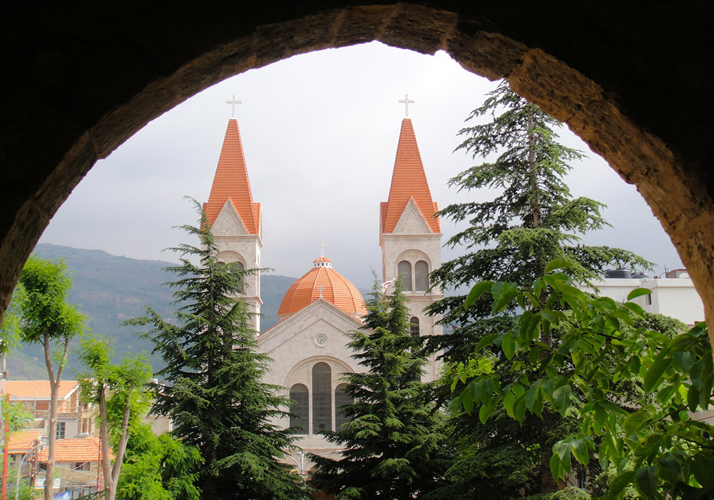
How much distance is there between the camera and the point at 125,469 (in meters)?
14.3

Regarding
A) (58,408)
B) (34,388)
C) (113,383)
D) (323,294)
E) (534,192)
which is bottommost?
(58,408)

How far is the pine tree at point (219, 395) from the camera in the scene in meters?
15.3

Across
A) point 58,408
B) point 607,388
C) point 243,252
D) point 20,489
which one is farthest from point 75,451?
point 607,388

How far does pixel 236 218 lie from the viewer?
2980 cm

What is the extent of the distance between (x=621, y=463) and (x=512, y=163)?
31.6 ft

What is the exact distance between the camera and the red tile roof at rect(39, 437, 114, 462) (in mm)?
39125

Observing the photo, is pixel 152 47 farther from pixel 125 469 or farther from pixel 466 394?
pixel 125 469

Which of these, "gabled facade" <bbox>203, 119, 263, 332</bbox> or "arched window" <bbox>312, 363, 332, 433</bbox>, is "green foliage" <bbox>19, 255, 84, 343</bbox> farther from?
"gabled facade" <bbox>203, 119, 263, 332</bbox>

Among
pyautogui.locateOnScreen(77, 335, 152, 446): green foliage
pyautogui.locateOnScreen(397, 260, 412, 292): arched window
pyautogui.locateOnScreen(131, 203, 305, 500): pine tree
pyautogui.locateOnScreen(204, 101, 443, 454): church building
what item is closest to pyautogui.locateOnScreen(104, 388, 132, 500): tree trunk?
pyautogui.locateOnScreen(77, 335, 152, 446): green foliage

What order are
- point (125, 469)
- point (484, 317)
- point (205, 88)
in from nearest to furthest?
point (205, 88), point (484, 317), point (125, 469)

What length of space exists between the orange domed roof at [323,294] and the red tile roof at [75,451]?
15.9 metres

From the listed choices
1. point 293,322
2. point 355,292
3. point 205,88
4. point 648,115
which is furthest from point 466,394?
point 355,292

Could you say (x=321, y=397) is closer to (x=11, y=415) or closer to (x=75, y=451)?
(x=11, y=415)

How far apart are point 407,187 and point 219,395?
56.1ft
